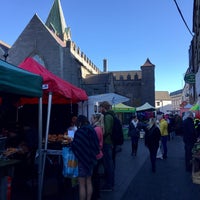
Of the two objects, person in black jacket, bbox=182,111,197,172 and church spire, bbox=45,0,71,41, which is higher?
church spire, bbox=45,0,71,41

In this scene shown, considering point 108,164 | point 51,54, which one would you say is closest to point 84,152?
point 108,164

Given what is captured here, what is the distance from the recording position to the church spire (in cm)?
6900

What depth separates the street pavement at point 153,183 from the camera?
6184mm

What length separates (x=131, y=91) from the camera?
74.5m

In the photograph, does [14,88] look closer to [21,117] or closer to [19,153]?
[19,153]

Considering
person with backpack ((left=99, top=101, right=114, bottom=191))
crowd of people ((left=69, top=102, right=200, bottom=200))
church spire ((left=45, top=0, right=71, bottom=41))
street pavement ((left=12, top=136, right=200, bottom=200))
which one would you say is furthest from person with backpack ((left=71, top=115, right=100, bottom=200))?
church spire ((left=45, top=0, right=71, bottom=41))

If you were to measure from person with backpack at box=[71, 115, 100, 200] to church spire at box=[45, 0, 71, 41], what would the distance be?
65534 millimetres

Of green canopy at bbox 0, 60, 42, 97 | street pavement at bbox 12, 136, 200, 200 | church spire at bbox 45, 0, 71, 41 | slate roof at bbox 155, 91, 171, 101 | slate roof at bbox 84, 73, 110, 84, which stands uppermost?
church spire at bbox 45, 0, 71, 41

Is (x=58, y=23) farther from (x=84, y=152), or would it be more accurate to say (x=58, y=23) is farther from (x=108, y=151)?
(x=84, y=152)

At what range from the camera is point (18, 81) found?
464 centimetres

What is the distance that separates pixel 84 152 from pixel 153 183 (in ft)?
10.5

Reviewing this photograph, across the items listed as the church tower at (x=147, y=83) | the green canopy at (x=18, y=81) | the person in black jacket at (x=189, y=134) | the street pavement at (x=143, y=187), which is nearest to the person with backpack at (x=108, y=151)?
the street pavement at (x=143, y=187)

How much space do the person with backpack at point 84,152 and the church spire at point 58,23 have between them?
65.5m

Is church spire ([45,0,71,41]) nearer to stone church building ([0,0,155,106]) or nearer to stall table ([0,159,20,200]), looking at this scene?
stone church building ([0,0,155,106])
